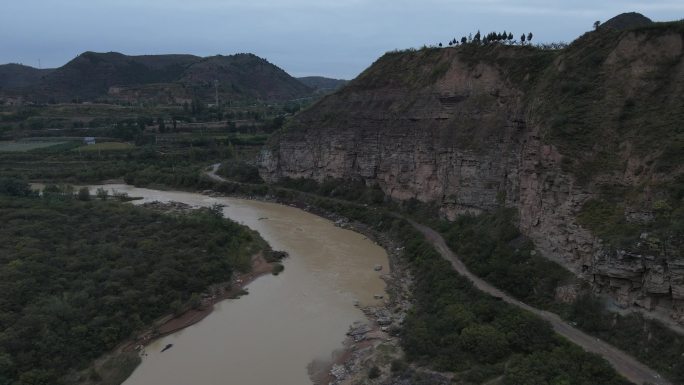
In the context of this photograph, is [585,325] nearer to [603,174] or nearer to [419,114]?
[603,174]

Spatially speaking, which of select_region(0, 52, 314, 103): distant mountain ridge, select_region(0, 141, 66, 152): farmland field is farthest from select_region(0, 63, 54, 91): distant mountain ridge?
select_region(0, 141, 66, 152): farmland field

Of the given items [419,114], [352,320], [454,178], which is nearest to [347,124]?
[419,114]

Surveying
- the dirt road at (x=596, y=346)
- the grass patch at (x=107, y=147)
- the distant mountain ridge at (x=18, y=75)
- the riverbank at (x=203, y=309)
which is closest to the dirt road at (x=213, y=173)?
the grass patch at (x=107, y=147)

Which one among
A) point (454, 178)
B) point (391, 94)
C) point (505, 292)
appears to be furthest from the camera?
point (391, 94)

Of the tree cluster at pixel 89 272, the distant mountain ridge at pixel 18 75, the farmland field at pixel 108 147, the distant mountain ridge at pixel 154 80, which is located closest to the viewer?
the tree cluster at pixel 89 272

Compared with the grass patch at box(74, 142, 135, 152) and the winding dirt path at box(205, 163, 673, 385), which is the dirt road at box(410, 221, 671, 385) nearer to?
the winding dirt path at box(205, 163, 673, 385)

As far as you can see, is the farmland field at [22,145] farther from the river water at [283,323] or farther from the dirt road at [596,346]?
the dirt road at [596,346]
